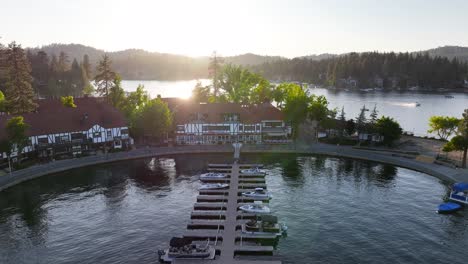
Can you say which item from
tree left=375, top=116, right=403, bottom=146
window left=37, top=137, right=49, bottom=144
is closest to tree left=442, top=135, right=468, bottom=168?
tree left=375, top=116, right=403, bottom=146

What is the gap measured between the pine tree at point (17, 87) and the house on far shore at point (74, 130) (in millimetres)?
10336

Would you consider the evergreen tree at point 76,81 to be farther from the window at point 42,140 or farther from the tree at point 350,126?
the tree at point 350,126

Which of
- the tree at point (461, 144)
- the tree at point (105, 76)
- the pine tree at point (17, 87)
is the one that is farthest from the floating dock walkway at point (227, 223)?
the pine tree at point (17, 87)

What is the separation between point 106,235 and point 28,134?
138 feet

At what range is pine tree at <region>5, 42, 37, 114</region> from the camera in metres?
93.5

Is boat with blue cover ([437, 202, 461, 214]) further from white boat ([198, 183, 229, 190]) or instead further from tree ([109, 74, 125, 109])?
tree ([109, 74, 125, 109])

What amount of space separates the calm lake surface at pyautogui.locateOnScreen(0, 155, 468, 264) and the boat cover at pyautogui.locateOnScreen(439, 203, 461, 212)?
4.06ft

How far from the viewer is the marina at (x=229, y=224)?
42.8 m

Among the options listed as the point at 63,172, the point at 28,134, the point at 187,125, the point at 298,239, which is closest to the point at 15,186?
the point at 63,172

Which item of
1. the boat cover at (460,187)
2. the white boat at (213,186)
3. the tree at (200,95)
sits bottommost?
the white boat at (213,186)

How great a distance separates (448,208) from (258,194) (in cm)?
2957

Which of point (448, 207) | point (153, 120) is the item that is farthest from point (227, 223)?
point (153, 120)

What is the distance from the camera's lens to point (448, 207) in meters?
56.3

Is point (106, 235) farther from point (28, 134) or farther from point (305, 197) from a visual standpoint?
point (28, 134)
